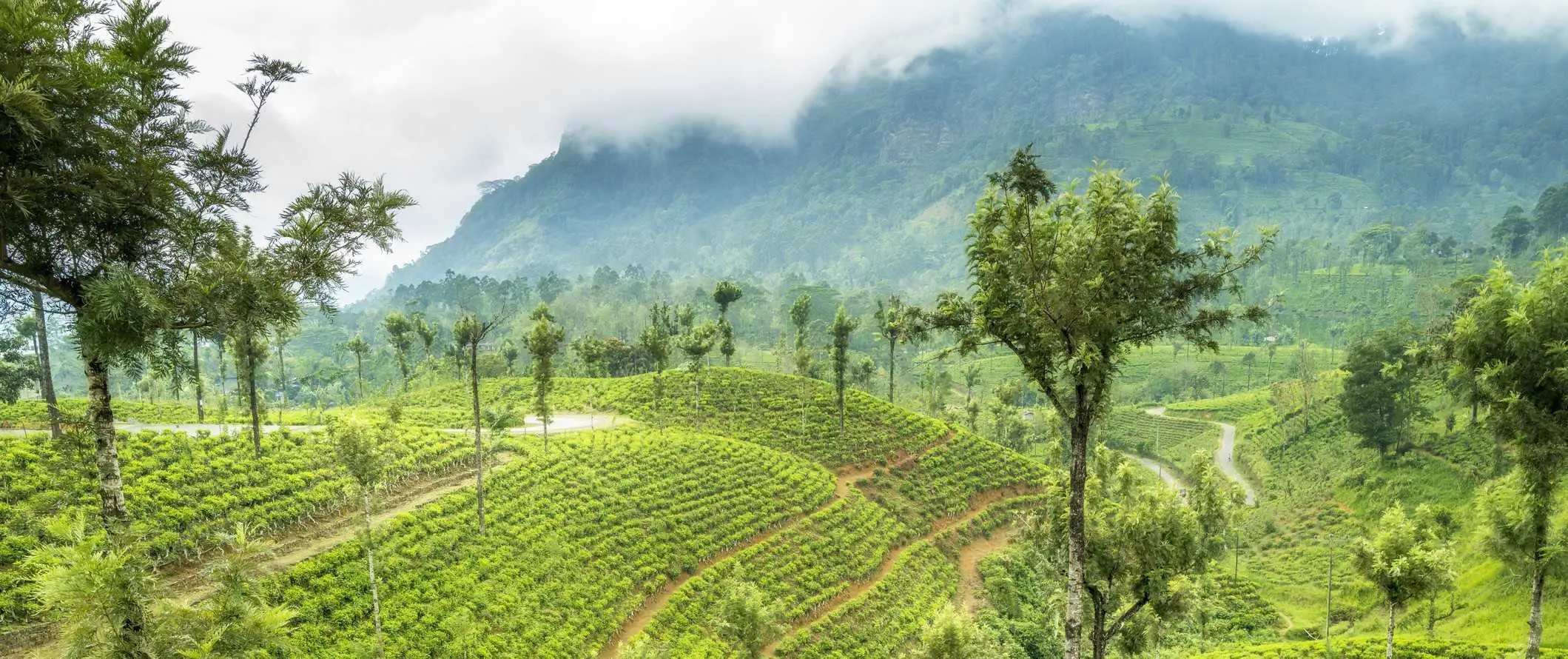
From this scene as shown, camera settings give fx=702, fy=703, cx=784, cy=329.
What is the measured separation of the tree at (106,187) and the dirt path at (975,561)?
111 feet

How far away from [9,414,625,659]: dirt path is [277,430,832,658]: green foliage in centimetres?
82

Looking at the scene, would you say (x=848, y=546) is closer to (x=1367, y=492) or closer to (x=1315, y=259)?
(x=1367, y=492)

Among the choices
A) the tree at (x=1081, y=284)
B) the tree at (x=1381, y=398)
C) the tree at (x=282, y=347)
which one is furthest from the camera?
the tree at (x=1381, y=398)

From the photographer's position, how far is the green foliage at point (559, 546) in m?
21.2

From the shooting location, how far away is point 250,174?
1088 cm

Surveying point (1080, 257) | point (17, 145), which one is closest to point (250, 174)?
point (17, 145)

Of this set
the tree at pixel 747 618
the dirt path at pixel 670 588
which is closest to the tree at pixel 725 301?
the dirt path at pixel 670 588

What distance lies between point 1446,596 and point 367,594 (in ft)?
149

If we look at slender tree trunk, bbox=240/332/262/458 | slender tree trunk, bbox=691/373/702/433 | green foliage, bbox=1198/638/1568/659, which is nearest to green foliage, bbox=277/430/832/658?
slender tree trunk, bbox=691/373/702/433

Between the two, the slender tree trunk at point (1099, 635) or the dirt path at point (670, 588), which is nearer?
the slender tree trunk at point (1099, 635)

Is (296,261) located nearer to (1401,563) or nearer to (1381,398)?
(1401,563)

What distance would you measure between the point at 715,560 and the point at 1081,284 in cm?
2655

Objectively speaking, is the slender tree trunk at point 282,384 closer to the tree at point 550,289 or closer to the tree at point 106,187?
the tree at point 106,187

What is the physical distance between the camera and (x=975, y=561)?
42.5 metres
